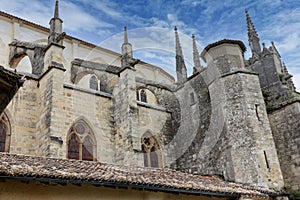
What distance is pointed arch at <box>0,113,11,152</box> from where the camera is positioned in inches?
438

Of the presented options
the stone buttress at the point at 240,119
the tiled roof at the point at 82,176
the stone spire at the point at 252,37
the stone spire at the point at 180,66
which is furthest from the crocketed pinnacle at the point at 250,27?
the tiled roof at the point at 82,176

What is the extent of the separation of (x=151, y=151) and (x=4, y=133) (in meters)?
6.47

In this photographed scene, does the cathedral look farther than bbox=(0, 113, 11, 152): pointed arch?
No

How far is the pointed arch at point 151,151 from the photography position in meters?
14.7

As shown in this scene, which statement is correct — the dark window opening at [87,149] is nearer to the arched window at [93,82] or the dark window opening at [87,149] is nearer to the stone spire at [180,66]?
the stone spire at [180,66]

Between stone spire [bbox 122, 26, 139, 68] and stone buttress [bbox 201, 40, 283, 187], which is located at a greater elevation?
stone spire [bbox 122, 26, 139, 68]

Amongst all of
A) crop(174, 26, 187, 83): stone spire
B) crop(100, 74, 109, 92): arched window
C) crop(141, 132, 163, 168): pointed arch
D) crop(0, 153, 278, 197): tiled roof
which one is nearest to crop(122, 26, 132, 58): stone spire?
crop(100, 74, 109, 92): arched window

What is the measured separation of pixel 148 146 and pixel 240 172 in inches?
186

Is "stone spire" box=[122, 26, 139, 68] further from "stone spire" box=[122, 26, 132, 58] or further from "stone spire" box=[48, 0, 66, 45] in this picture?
A: "stone spire" box=[48, 0, 66, 45]

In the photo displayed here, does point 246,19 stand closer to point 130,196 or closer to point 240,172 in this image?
point 240,172

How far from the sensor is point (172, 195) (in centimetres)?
801

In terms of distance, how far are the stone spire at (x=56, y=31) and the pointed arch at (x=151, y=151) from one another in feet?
18.5

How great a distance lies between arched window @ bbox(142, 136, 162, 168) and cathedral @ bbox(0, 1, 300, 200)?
0.05 meters

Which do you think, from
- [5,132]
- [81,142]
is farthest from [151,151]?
[5,132]
